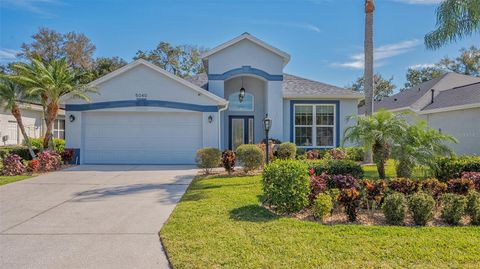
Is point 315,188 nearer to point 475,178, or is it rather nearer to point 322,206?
point 322,206

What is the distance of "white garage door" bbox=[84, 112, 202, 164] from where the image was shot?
1502 centimetres

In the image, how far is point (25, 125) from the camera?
2331cm

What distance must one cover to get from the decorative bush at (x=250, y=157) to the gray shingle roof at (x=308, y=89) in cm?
649

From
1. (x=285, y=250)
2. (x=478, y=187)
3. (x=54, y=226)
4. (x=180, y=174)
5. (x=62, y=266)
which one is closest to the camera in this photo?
(x=62, y=266)

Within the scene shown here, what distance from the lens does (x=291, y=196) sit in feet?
20.7

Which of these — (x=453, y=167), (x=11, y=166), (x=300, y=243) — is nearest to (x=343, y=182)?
(x=300, y=243)

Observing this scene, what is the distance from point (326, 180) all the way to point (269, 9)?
10029 millimetres

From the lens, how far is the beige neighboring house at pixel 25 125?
21.9 m

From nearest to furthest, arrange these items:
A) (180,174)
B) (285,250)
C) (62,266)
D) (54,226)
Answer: (62,266), (285,250), (54,226), (180,174)

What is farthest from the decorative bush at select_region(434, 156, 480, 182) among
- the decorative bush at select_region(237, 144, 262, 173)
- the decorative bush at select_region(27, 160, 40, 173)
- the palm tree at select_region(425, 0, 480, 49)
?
the decorative bush at select_region(27, 160, 40, 173)

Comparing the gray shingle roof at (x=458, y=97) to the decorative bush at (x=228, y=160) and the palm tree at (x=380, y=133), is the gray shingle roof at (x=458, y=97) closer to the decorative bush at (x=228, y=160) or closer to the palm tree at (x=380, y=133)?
the palm tree at (x=380, y=133)

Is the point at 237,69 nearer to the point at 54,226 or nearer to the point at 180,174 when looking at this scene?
the point at 180,174

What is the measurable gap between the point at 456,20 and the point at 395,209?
10249 millimetres

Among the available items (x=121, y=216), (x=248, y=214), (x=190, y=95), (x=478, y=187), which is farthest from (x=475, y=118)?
(x=121, y=216)
